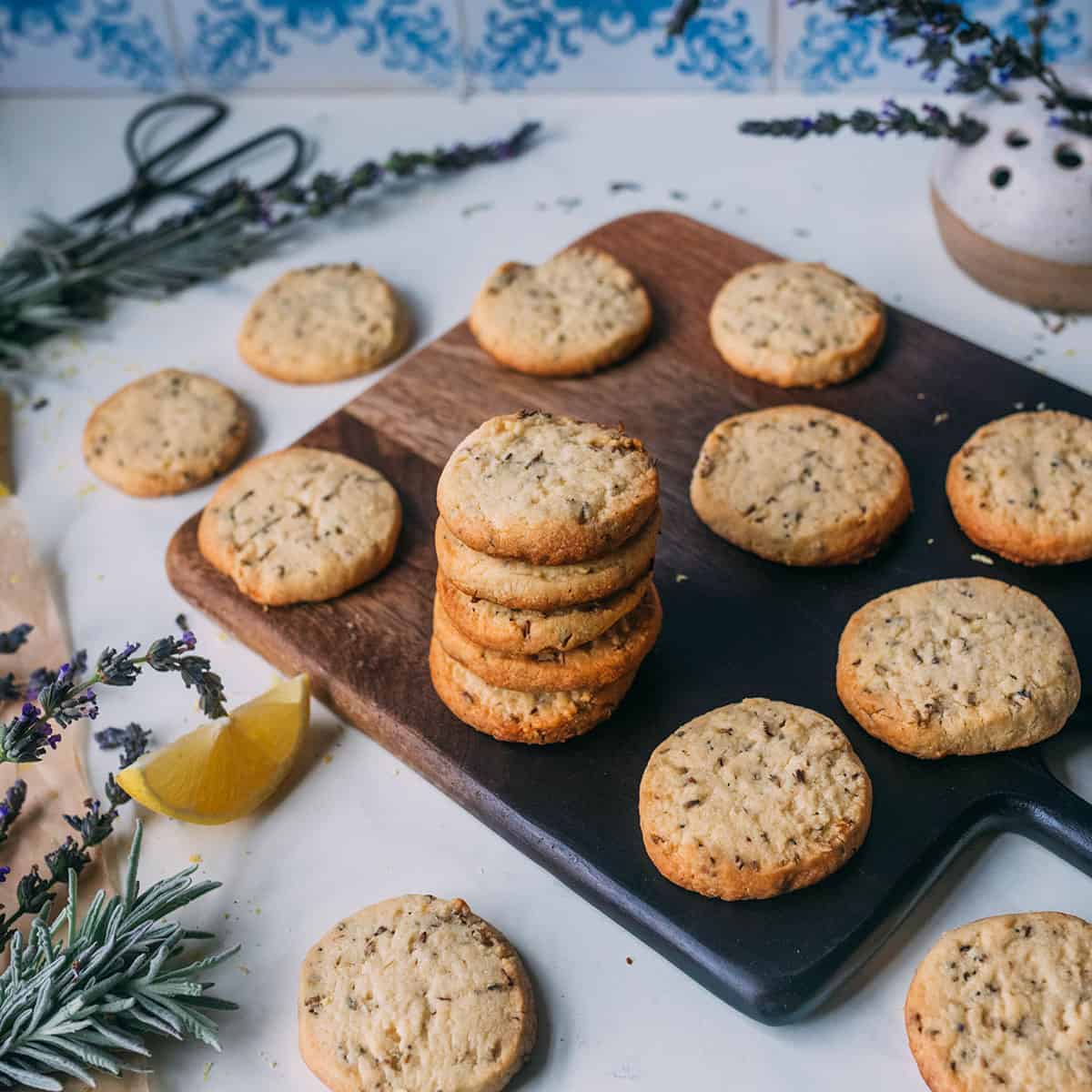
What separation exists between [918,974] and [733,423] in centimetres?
124

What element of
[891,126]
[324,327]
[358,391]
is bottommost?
[358,391]

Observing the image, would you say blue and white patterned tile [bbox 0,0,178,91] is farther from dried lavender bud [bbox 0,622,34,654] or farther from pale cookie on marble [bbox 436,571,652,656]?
pale cookie on marble [bbox 436,571,652,656]

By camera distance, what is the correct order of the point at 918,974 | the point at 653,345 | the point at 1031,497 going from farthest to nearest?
the point at 653,345
the point at 1031,497
the point at 918,974

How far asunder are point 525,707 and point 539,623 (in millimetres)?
234

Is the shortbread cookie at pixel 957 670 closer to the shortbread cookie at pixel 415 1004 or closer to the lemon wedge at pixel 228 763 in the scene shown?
the shortbread cookie at pixel 415 1004

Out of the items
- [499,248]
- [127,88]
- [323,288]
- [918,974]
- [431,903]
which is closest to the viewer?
[918,974]

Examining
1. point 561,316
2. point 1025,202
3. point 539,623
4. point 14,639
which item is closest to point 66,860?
point 14,639

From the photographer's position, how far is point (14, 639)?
2863mm

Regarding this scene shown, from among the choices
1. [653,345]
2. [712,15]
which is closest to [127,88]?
[712,15]

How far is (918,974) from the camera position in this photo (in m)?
2.20

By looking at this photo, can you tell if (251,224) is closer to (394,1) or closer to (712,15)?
(394,1)

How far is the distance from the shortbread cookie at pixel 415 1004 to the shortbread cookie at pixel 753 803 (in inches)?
13.6

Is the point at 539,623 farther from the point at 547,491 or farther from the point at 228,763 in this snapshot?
the point at 228,763

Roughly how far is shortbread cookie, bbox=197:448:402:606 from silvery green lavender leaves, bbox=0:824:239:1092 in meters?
0.66
